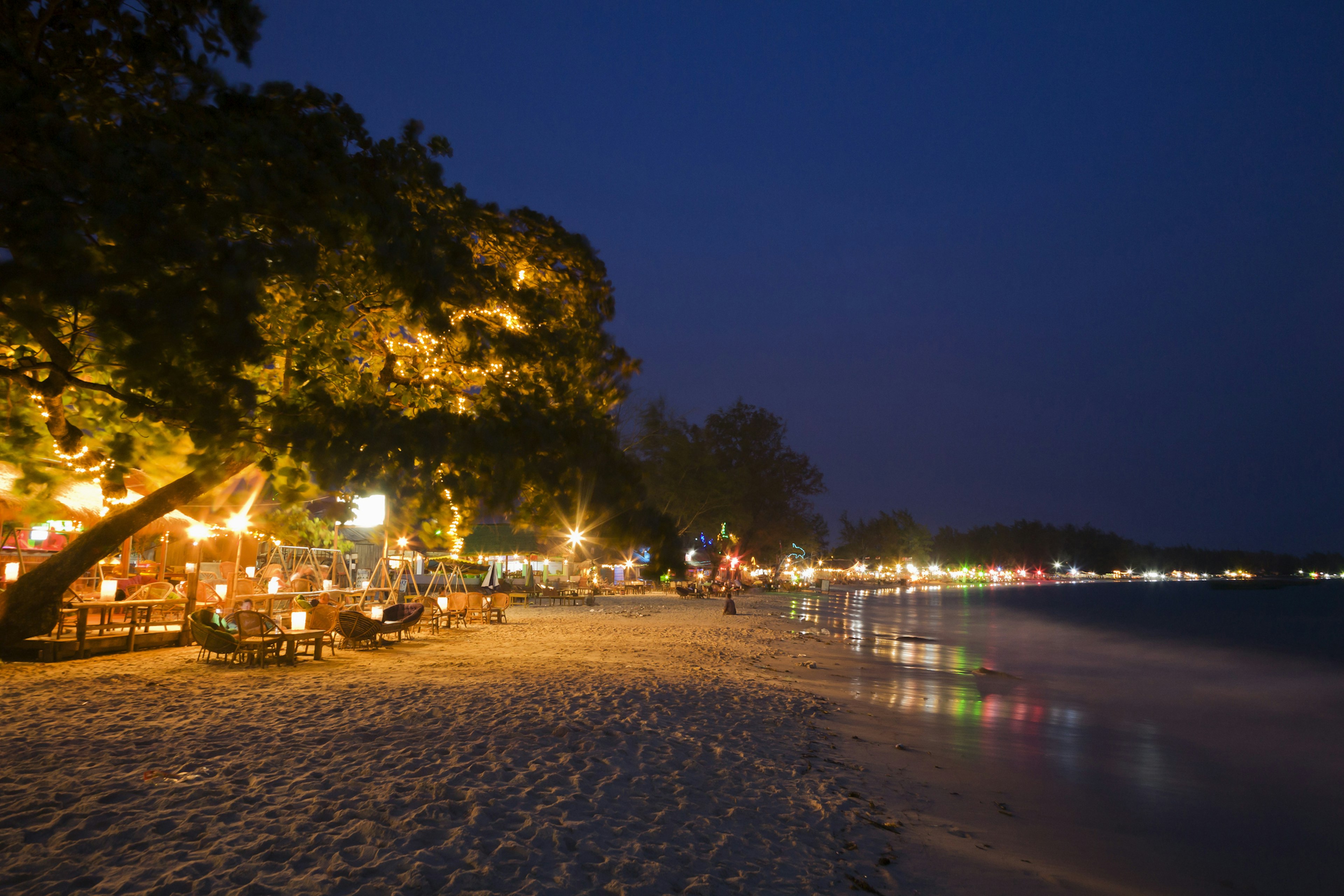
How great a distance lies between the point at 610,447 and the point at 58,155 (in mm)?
4205

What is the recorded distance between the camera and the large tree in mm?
4633

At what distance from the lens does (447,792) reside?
536cm

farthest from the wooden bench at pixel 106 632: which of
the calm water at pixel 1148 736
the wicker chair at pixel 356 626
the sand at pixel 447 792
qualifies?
the calm water at pixel 1148 736

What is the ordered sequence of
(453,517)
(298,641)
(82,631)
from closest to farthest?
(453,517)
(82,631)
(298,641)

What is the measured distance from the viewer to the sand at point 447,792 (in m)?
4.12

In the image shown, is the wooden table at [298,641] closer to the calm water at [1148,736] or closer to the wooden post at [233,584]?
the wooden post at [233,584]

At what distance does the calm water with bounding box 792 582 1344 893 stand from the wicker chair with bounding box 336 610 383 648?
8.87 m

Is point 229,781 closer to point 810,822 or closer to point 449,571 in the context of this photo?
point 810,822

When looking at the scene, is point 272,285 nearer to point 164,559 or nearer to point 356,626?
point 356,626

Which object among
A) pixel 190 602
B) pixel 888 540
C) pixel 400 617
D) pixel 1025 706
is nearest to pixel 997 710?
pixel 1025 706

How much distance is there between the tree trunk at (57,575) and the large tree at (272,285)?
2.18 meters

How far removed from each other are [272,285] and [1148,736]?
15941mm

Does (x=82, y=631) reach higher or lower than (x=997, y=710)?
higher

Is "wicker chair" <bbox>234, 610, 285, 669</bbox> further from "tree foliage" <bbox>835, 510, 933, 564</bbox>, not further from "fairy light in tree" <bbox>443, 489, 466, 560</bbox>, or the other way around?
"tree foliage" <bbox>835, 510, 933, 564</bbox>
